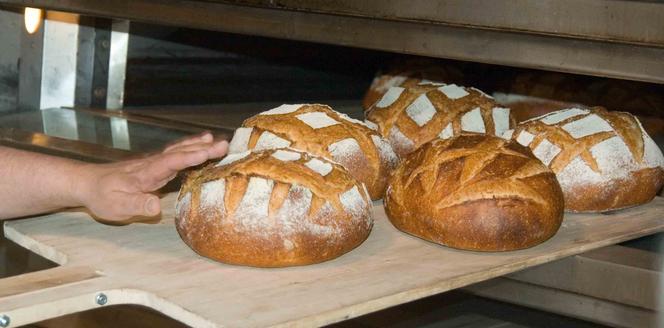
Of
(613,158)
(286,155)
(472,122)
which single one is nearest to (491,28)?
(286,155)

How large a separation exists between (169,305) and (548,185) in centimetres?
73

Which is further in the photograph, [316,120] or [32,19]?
[32,19]

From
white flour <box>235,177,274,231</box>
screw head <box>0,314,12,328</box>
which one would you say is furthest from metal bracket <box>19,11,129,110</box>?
screw head <box>0,314,12,328</box>

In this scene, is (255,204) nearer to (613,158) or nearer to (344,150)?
(344,150)

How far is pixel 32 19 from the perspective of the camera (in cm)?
262

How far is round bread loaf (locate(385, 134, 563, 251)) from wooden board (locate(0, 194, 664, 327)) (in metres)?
0.03

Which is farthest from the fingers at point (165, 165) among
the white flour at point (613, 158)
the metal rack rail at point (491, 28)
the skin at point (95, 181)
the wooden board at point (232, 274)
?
the white flour at point (613, 158)

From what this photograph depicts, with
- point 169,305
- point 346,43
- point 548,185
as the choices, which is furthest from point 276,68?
point 169,305

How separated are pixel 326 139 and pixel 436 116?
397 millimetres

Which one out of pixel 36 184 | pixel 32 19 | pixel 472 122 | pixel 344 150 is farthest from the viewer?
pixel 32 19

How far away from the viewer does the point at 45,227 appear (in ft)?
5.71

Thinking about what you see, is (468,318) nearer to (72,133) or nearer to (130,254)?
(130,254)

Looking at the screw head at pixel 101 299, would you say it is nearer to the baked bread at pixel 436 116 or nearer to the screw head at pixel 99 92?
the baked bread at pixel 436 116

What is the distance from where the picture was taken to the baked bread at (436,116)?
2.23 m
